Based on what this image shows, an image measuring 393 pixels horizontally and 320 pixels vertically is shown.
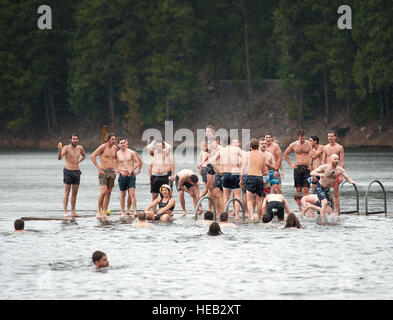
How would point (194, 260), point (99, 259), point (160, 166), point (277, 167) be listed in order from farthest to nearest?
point (277, 167) < point (160, 166) < point (194, 260) < point (99, 259)

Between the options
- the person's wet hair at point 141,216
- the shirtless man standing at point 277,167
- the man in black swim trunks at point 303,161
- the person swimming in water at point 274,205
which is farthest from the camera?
the man in black swim trunks at point 303,161

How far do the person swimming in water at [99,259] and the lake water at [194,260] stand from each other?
0.52 feet

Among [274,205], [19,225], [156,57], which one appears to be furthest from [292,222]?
[156,57]

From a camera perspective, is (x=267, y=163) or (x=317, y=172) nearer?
(x=317, y=172)

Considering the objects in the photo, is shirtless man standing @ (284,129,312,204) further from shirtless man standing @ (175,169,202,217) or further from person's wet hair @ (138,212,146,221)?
person's wet hair @ (138,212,146,221)

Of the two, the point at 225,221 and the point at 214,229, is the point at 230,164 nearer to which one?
the point at 225,221

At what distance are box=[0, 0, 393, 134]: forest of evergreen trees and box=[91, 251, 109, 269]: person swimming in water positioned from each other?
57.4 metres

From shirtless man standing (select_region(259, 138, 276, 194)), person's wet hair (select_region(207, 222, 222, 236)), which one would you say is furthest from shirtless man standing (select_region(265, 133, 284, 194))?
person's wet hair (select_region(207, 222, 222, 236))

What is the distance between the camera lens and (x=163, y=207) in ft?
66.1

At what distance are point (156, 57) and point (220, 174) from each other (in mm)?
59257

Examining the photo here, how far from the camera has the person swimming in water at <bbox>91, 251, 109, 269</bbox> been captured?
13836 mm

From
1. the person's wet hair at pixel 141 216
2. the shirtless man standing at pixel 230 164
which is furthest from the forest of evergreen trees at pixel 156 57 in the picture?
the person's wet hair at pixel 141 216

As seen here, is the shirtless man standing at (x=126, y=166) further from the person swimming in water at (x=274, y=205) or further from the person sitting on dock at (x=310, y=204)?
the person sitting on dock at (x=310, y=204)

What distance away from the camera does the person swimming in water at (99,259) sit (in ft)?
45.4
